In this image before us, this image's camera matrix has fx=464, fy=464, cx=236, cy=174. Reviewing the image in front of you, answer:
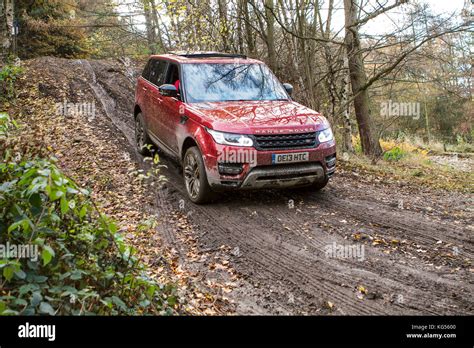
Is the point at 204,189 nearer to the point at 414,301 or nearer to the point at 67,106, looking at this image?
the point at 414,301

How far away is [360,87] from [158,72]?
5.43m

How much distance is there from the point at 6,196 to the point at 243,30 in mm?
12741

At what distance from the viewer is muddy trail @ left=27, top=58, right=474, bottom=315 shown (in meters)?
4.44

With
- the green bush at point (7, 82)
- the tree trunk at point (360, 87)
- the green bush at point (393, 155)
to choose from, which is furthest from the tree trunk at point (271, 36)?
the green bush at point (7, 82)

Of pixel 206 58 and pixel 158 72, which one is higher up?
pixel 206 58

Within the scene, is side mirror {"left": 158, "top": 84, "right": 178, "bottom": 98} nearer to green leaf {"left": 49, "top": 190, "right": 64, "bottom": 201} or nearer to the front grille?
the front grille

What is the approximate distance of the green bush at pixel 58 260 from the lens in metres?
3.10

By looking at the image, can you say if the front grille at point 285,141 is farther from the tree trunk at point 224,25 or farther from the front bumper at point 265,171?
the tree trunk at point 224,25

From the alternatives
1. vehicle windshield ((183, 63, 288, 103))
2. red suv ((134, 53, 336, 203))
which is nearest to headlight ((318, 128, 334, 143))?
red suv ((134, 53, 336, 203))

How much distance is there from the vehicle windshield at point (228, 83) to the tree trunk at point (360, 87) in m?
4.29

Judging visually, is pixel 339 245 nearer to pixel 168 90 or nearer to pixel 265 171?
pixel 265 171

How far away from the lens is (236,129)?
6.64 m

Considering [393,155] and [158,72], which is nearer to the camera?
[158,72]

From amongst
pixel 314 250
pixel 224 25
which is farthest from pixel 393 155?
pixel 314 250
